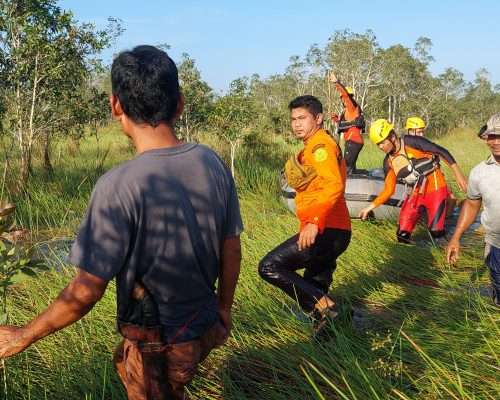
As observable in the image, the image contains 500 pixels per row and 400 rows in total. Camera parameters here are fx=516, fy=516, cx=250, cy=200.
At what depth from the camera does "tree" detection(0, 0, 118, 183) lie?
307 inches

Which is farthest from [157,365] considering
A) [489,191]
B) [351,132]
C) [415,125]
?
[351,132]

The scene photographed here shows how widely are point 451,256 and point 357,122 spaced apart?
5.94 metres

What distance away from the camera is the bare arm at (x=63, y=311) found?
1564 millimetres

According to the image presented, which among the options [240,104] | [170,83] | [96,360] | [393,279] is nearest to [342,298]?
[393,279]

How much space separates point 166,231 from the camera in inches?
64.7

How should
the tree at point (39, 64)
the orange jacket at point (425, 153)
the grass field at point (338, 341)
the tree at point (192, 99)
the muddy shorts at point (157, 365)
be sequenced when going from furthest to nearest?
the tree at point (192, 99) < the tree at point (39, 64) < the orange jacket at point (425, 153) < the grass field at point (338, 341) < the muddy shorts at point (157, 365)

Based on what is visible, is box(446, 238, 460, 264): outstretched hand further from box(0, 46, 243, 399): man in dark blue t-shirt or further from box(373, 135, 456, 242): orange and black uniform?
box(0, 46, 243, 399): man in dark blue t-shirt

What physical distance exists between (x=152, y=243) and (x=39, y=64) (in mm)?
7533

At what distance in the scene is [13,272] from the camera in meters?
1.75

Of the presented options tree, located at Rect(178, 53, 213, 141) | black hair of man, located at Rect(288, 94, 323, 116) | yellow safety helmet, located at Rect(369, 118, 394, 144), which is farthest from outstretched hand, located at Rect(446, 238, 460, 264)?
tree, located at Rect(178, 53, 213, 141)

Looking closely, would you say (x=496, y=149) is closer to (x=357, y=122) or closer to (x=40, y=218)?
(x=40, y=218)

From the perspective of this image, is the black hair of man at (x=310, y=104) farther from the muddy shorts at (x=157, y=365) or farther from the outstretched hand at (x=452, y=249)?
the muddy shorts at (x=157, y=365)

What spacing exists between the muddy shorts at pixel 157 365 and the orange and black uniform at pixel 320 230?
1692 mm

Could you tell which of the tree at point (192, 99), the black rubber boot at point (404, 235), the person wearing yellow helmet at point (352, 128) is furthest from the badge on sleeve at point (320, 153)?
the tree at point (192, 99)
